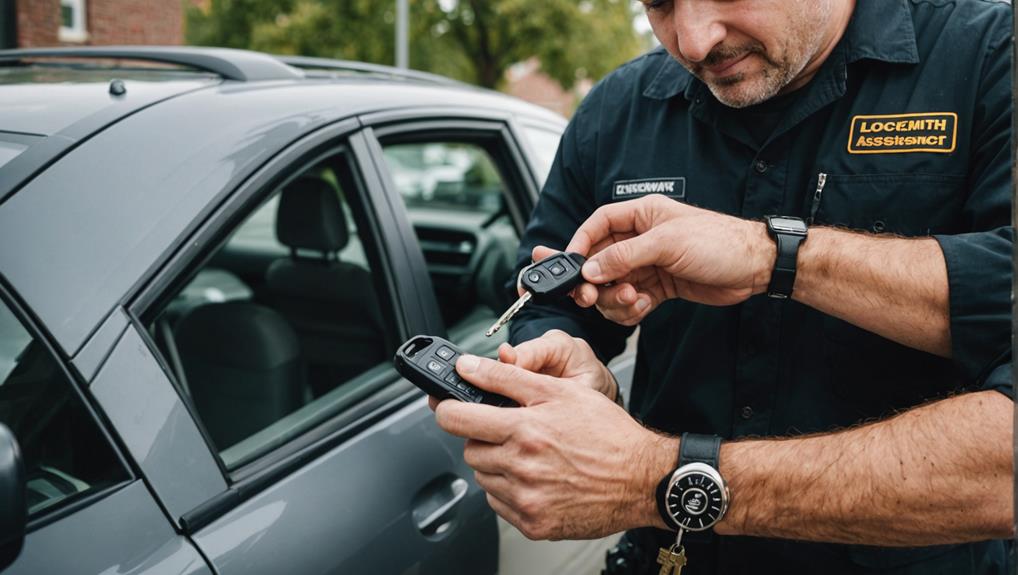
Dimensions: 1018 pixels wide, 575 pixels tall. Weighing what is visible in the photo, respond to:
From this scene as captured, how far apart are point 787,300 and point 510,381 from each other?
1.80 ft

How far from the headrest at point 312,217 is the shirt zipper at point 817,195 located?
148 cm

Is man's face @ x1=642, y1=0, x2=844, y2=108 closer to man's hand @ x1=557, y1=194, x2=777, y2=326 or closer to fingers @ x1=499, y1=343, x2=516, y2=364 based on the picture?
man's hand @ x1=557, y1=194, x2=777, y2=326

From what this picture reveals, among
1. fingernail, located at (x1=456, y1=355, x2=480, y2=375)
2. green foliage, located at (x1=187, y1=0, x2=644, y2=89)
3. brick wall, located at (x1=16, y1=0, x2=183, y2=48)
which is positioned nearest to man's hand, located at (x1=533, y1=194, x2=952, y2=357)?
fingernail, located at (x1=456, y1=355, x2=480, y2=375)

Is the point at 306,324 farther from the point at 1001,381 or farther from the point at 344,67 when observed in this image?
the point at 1001,381

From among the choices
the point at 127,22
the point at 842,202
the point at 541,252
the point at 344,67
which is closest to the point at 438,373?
the point at 541,252

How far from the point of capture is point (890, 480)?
1157 millimetres

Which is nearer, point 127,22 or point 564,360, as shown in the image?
point 564,360

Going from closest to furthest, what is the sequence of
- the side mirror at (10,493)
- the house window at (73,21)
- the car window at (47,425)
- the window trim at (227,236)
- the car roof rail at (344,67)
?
the side mirror at (10,493) → the car window at (47,425) → the window trim at (227,236) → the car roof rail at (344,67) → the house window at (73,21)

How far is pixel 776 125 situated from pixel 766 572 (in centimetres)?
80

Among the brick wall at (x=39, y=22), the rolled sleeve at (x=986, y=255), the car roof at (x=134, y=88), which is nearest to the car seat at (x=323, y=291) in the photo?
the car roof at (x=134, y=88)

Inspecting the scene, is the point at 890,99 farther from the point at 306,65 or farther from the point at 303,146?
the point at 306,65


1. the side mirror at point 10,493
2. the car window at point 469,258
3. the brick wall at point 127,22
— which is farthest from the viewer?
the brick wall at point 127,22

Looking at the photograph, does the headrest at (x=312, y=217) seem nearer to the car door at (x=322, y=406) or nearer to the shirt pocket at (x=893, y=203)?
the car door at (x=322, y=406)

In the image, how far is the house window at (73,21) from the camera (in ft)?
38.1
